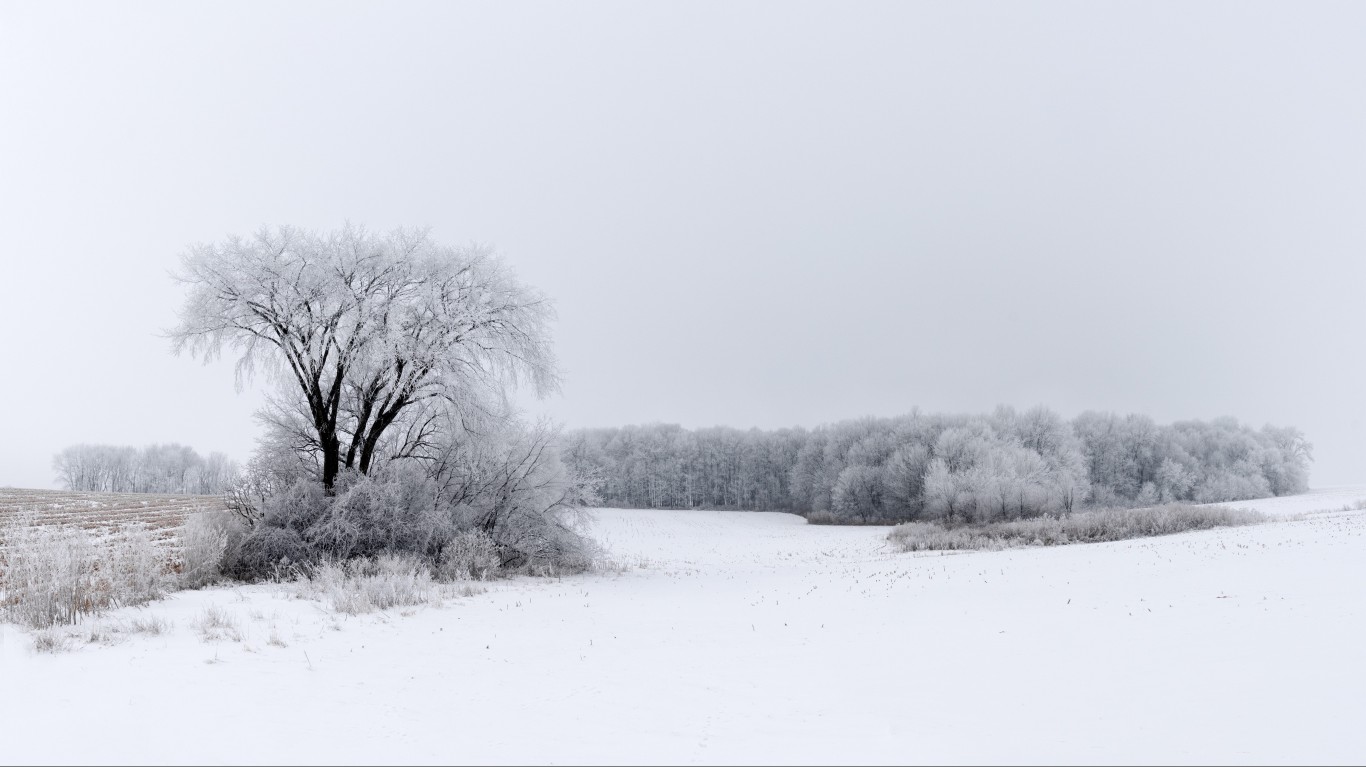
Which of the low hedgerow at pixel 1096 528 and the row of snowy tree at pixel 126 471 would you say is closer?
the low hedgerow at pixel 1096 528

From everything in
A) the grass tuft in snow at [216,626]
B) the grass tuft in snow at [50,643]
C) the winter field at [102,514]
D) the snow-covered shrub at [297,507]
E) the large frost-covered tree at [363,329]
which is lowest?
the winter field at [102,514]

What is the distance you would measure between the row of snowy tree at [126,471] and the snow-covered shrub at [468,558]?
111 meters

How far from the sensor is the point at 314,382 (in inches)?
703

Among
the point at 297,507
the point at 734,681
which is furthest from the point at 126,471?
the point at 734,681

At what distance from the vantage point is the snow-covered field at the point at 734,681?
516cm

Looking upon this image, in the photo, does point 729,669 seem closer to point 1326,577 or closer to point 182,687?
point 182,687

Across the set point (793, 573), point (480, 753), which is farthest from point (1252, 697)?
point (793, 573)

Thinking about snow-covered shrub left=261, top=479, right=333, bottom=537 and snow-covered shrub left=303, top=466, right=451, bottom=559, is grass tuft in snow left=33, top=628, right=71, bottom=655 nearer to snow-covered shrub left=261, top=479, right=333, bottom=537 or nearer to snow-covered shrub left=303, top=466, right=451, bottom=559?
snow-covered shrub left=303, top=466, right=451, bottom=559

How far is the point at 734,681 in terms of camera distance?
730 cm

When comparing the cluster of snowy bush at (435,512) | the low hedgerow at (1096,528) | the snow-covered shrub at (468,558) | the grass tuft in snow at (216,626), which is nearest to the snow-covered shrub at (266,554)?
the cluster of snowy bush at (435,512)

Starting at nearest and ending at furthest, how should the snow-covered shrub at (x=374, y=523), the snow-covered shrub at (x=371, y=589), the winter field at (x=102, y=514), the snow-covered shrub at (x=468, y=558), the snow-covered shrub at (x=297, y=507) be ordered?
the snow-covered shrub at (x=371, y=589) → the snow-covered shrub at (x=468, y=558) → the snow-covered shrub at (x=374, y=523) → the snow-covered shrub at (x=297, y=507) → the winter field at (x=102, y=514)

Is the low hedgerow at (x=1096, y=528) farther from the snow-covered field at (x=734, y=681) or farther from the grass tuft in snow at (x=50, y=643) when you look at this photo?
the grass tuft in snow at (x=50, y=643)

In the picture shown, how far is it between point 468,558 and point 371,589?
5.27 meters

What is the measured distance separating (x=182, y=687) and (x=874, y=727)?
6.23 metres
